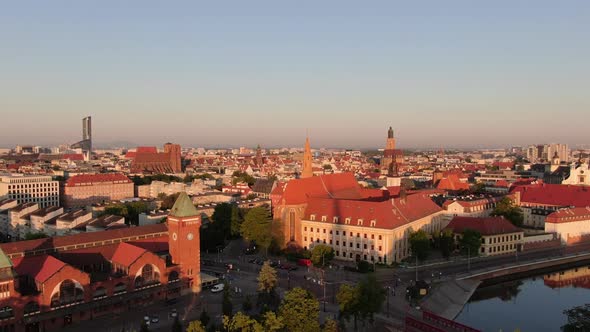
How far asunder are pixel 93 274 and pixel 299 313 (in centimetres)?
2532

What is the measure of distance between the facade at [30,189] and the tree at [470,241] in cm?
9843

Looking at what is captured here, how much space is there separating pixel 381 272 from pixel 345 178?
29662mm

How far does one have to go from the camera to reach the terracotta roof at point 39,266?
1993 inches

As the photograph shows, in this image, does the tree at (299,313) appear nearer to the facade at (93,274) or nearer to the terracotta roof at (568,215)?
the facade at (93,274)

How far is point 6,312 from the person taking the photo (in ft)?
155

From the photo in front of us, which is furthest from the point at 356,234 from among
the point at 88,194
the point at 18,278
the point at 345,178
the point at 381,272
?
the point at 88,194

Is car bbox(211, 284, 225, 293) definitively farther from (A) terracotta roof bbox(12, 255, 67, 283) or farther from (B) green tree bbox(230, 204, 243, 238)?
(B) green tree bbox(230, 204, 243, 238)

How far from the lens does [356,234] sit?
261 ft

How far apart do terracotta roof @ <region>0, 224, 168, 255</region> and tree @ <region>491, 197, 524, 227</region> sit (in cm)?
6375

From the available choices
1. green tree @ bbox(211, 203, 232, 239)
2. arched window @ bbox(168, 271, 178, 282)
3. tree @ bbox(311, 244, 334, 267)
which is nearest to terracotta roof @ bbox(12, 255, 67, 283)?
arched window @ bbox(168, 271, 178, 282)

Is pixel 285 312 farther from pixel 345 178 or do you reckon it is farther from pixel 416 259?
pixel 345 178

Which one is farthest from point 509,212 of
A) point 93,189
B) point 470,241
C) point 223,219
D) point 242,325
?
point 93,189

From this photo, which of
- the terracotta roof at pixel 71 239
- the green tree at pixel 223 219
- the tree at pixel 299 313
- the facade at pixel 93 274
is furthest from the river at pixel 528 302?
the green tree at pixel 223 219

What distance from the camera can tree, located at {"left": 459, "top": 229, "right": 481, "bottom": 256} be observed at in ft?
262
